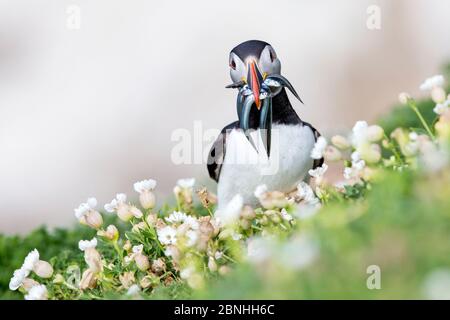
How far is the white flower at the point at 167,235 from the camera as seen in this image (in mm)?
2279

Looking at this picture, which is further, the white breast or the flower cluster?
the white breast

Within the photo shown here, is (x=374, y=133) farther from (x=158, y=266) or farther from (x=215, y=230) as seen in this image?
(x=158, y=266)

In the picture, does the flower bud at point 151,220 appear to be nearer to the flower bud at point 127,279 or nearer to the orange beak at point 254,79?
the flower bud at point 127,279

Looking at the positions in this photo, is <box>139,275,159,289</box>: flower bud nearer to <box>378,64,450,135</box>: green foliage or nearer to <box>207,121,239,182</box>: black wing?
<box>207,121,239,182</box>: black wing

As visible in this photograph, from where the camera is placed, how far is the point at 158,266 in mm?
2381

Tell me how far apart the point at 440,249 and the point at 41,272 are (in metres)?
1.38

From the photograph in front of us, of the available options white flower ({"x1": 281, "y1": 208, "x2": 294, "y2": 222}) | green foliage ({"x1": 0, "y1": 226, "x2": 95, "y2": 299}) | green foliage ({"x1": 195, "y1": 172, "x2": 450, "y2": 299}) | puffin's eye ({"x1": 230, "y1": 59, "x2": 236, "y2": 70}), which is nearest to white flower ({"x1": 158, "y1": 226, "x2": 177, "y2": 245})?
white flower ({"x1": 281, "y1": 208, "x2": 294, "y2": 222})

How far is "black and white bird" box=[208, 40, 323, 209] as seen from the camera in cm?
250

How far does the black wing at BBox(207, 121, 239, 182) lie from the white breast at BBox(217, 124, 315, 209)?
0.09 metres

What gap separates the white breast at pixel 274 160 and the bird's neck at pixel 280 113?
0.02 metres

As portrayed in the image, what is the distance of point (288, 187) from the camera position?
8.94ft

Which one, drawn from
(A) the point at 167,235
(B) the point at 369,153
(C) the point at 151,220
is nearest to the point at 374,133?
(B) the point at 369,153
